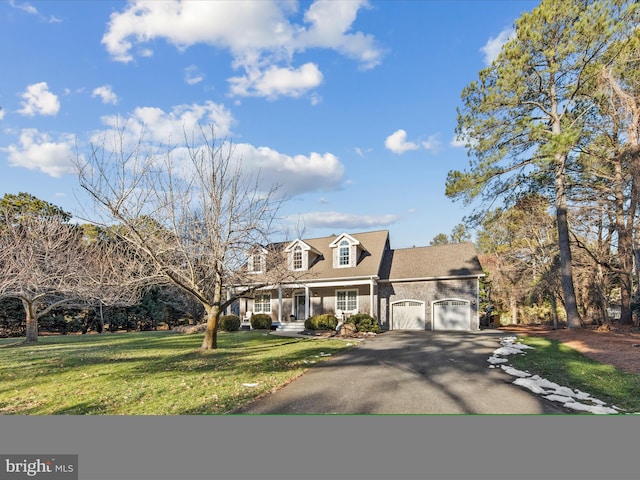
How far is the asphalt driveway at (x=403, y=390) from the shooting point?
209 inches

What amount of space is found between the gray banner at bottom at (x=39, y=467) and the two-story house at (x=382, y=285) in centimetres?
Answer: 1418

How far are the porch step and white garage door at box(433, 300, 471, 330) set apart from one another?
7259 mm

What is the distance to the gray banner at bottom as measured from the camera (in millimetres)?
3607

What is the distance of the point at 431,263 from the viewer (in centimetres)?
2058

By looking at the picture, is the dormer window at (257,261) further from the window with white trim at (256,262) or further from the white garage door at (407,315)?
the white garage door at (407,315)

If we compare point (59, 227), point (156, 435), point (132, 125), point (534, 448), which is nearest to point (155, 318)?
point (59, 227)

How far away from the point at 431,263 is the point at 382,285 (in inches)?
121

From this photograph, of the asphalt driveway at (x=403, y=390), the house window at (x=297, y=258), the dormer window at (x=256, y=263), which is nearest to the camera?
the asphalt driveway at (x=403, y=390)

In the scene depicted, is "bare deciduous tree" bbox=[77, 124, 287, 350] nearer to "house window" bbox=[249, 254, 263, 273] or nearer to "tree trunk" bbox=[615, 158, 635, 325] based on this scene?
"house window" bbox=[249, 254, 263, 273]

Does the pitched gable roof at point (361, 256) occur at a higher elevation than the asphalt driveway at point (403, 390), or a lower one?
higher

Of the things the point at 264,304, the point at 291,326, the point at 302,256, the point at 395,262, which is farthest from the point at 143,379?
the point at 395,262

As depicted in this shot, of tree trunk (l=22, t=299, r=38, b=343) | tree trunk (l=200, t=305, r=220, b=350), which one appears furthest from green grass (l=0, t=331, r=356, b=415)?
tree trunk (l=22, t=299, r=38, b=343)

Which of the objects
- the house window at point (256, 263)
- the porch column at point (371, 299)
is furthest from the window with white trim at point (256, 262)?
the porch column at point (371, 299)

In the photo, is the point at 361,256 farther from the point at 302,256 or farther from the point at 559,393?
the point at 559,393
